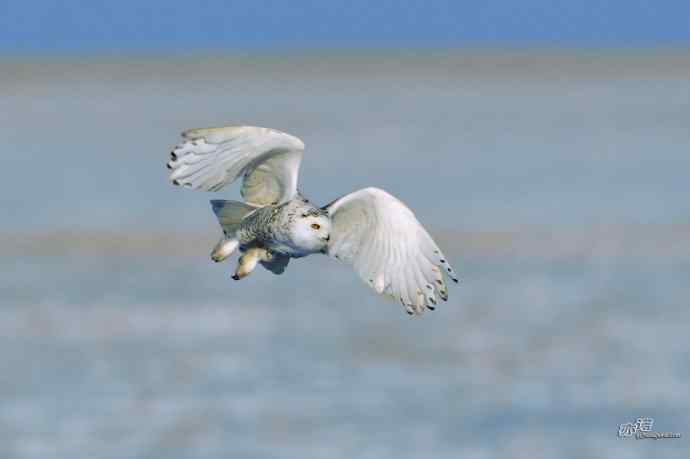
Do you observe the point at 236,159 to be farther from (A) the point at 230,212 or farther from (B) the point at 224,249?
(B) the point at 224,249

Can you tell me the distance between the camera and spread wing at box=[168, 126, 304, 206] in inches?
329

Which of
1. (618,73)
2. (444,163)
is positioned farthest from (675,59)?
(444,163)

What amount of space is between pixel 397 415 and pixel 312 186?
8.34m

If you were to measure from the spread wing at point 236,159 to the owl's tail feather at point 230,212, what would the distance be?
0.20ft

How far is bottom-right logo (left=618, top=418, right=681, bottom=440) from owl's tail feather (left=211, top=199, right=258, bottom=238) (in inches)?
285

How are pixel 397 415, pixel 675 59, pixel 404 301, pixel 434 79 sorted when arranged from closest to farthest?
pixel 404 301 → pixel 397 415 → pixel 434 79 → pixel 675 59

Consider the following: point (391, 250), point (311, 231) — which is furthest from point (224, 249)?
point (391, 250)

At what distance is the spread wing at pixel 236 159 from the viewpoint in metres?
8.35

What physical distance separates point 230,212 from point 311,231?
0.57 metres

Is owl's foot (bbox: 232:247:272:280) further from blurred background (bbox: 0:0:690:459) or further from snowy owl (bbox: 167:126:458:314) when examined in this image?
blurred background (bbox: 0:0:690:459)

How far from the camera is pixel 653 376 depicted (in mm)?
17734

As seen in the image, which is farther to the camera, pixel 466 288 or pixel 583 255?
pixel 583 255

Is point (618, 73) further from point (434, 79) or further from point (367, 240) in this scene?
point (367, 240)

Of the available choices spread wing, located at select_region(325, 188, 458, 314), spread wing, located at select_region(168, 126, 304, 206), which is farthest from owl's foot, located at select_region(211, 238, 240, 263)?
spread wing, located at select_region(325, 188, 458, 314)
